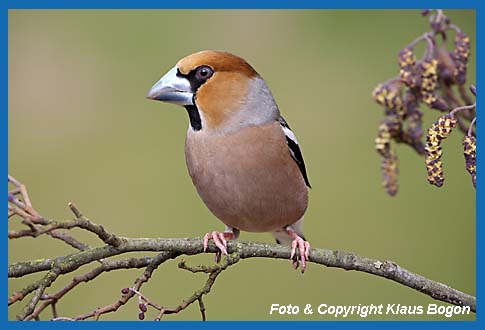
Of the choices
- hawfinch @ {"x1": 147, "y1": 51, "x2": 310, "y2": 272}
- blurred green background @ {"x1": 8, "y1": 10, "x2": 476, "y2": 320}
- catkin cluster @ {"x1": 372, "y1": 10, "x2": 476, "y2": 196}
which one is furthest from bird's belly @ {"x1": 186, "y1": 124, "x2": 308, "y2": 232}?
blurred green background @ {"x1": 8, "y1": 10, "x2": 476, "y2": 320}

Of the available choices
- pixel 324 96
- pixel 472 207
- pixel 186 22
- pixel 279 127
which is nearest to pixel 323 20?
pixel 324 96

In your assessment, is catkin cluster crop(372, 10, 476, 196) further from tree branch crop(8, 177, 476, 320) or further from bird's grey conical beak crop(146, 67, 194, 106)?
bird's grey conical beak crop(146, 67, 194, 106)

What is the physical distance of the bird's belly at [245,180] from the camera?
2264 millimetres

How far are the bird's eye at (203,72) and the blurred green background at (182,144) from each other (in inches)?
50.1

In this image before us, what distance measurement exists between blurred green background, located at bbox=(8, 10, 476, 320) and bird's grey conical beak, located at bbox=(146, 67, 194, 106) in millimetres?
1246

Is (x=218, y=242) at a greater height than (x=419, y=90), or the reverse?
(x=419, y=90)

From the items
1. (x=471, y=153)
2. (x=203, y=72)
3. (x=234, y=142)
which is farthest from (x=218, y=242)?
(x=471, y=153)

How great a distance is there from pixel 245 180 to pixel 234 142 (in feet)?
0.39

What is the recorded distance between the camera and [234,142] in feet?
7.43

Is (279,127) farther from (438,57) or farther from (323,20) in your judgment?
(323,20)

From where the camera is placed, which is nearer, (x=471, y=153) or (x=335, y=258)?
(x=471, y=153)

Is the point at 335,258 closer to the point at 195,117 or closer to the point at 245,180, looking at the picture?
the point at 245,180

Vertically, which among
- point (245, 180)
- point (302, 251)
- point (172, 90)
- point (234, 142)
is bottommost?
point (302, 251)

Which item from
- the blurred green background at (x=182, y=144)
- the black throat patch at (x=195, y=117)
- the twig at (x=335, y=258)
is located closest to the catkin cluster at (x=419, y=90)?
the twig at (x=335, y=258)
